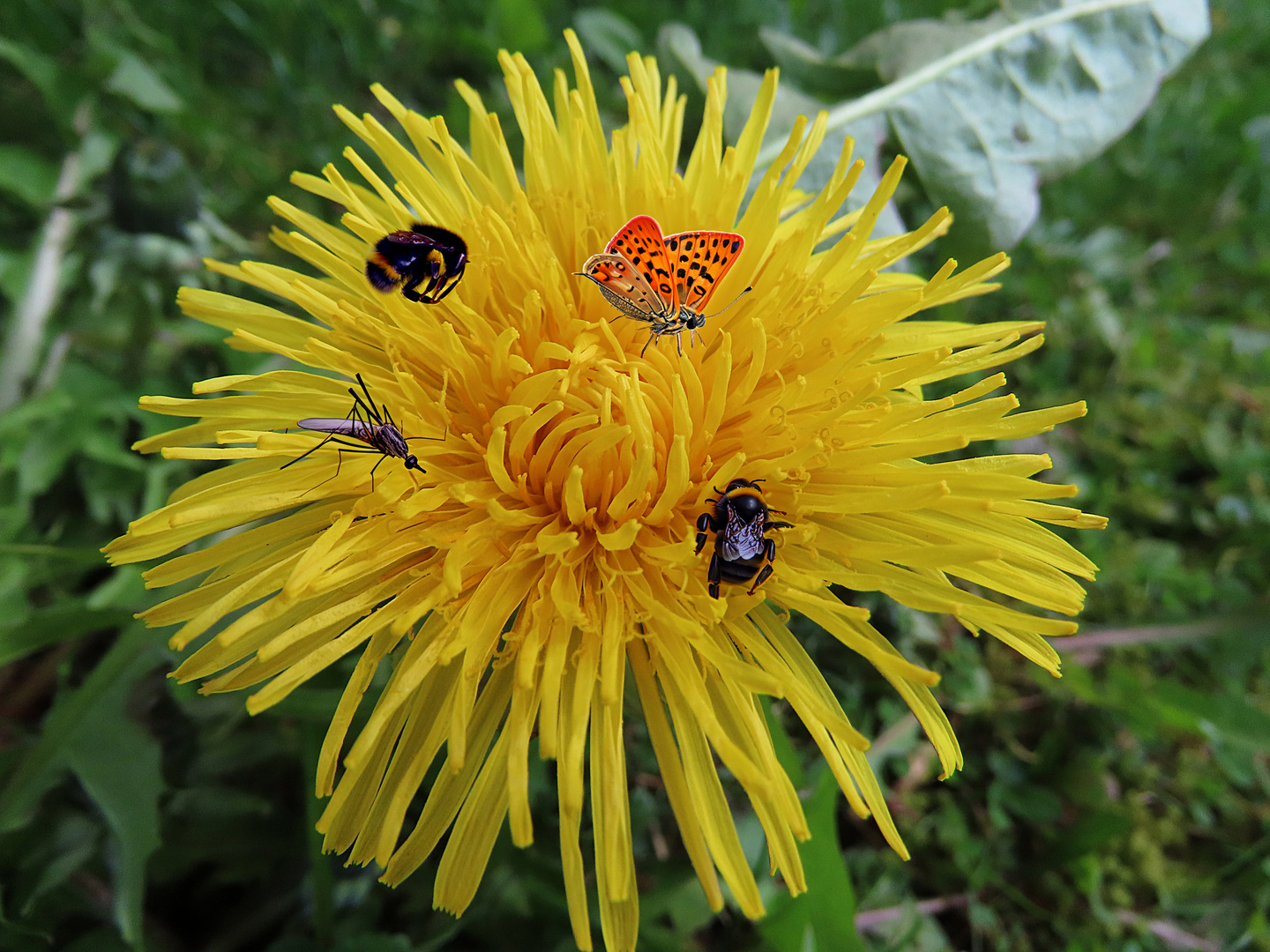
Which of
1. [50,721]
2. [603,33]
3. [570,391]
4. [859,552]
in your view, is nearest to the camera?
[859,552]

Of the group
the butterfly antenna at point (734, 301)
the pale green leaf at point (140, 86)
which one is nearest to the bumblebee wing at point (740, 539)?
the butterfly antenna at point (734, 301)

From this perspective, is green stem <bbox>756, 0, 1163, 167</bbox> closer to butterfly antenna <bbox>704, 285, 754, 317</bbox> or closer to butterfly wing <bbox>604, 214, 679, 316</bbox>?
butterfly antenna <bbox>704, 285, 754, 317</bbox>

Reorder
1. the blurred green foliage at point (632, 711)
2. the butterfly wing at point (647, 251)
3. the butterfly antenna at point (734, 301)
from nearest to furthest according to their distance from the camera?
the butterfly wing at point (647, 251), the butterfly antenna at point (734, 301), the blurred green foliage at point (632, 711)

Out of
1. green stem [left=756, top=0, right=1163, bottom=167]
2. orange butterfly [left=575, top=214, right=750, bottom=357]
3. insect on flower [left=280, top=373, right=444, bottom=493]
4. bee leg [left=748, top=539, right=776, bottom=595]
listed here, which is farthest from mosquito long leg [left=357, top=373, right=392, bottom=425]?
green stem [left=756, top=0, right=1163, bottom=167]

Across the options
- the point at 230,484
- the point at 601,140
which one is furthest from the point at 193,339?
the point at 601,140

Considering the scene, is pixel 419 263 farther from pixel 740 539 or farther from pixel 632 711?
pixel 632 711

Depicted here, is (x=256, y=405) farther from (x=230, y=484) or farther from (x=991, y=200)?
(x=991, y=200)

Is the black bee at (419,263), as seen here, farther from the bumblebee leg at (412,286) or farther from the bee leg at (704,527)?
the bee leg at (704,527)
